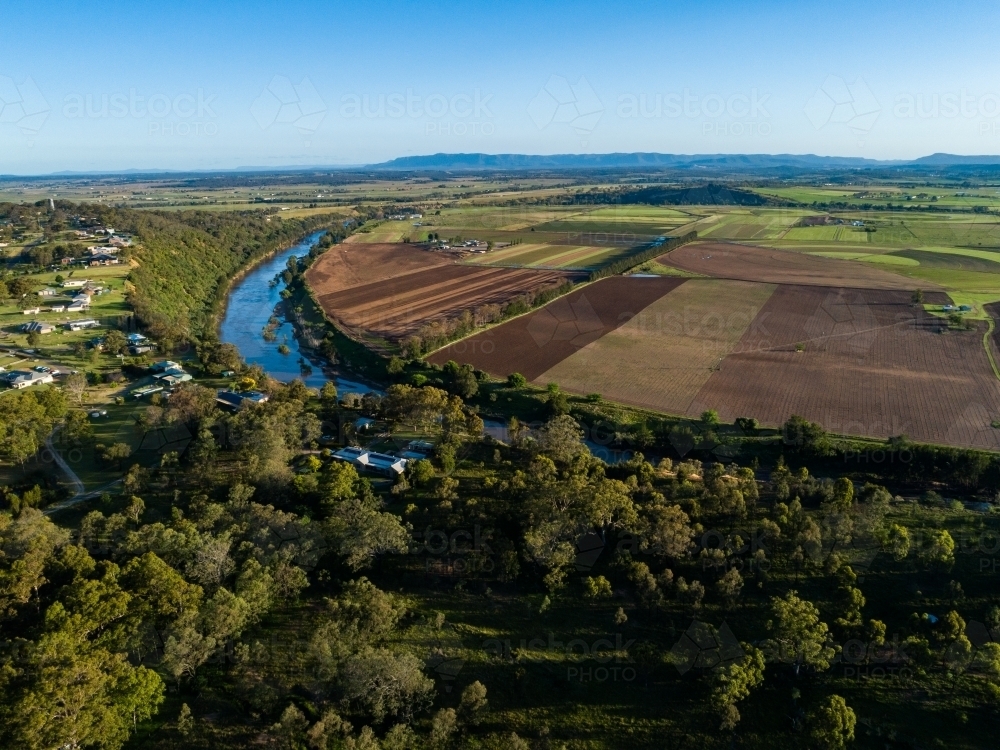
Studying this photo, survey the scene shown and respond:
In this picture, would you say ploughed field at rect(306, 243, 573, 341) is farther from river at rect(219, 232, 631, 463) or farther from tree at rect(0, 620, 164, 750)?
tree at rect(0, 620, 164, 750)

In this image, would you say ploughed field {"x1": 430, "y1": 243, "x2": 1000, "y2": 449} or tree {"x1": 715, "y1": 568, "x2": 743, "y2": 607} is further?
ploughed field {"x1": 430, "y1": 243, "x2": 1000, "y2": 449}

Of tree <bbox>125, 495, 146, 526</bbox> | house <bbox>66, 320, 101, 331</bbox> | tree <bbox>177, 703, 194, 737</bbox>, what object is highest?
house <bbox>66, 320, 101, 331</bbox>

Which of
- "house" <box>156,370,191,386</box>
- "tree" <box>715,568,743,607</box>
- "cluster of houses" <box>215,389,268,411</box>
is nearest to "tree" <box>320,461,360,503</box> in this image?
"cluster of houses" <box>215,389,268,411</box>

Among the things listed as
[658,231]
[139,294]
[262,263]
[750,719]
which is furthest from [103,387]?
[658,231]

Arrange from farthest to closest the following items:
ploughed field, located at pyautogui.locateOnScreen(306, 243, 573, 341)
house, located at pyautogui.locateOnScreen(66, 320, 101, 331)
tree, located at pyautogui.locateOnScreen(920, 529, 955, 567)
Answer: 1. ploughed field, located at pyautogui.locateOnScreen(306, 243, 573, 341)
2. house, located at pyautogui.locateOnScreen(66, 320, 101, 331)
3. tree, located at pyautogui.locateOnScreen(920, 529, 955, 567)

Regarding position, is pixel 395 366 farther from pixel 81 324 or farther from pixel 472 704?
pixel 472 704

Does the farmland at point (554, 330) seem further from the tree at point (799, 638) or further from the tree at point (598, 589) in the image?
the tree at point (799, 638)

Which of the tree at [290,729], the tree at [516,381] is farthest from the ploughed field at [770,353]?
the tree at [290,729]
